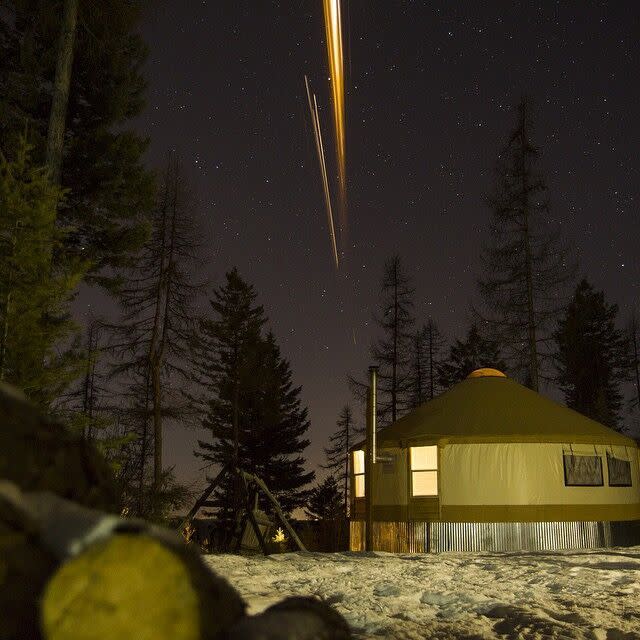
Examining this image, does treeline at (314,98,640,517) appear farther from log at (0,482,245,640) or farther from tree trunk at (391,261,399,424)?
log at (0,482,245,640)

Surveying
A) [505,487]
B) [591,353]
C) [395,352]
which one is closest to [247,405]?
[395,352]

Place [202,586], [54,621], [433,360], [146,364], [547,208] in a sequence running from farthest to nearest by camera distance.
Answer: [433,360]
[547,208]
[146,364]
[202,586]
[54,621]

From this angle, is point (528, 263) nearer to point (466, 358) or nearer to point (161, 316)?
point (466, 358)

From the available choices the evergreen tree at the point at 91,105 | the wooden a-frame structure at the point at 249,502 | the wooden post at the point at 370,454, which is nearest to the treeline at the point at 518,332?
the wooden post at the point at 370,454

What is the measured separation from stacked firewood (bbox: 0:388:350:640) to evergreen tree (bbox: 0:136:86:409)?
255 inches

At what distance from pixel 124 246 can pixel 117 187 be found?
1.01 meters

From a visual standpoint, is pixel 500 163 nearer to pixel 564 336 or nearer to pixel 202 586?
pixel 564 336

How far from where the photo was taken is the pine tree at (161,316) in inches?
752

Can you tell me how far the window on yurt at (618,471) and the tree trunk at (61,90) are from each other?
10.8m

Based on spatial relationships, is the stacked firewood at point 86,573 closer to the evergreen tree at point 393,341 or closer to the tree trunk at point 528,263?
the tree trunk at point 528,263

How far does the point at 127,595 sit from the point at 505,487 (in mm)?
11880

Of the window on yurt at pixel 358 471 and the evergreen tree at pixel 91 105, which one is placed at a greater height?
the evergreen tree at pixel 91 105

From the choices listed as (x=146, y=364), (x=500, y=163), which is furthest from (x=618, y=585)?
(x=500, y=163)

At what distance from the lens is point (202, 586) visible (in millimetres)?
1971
